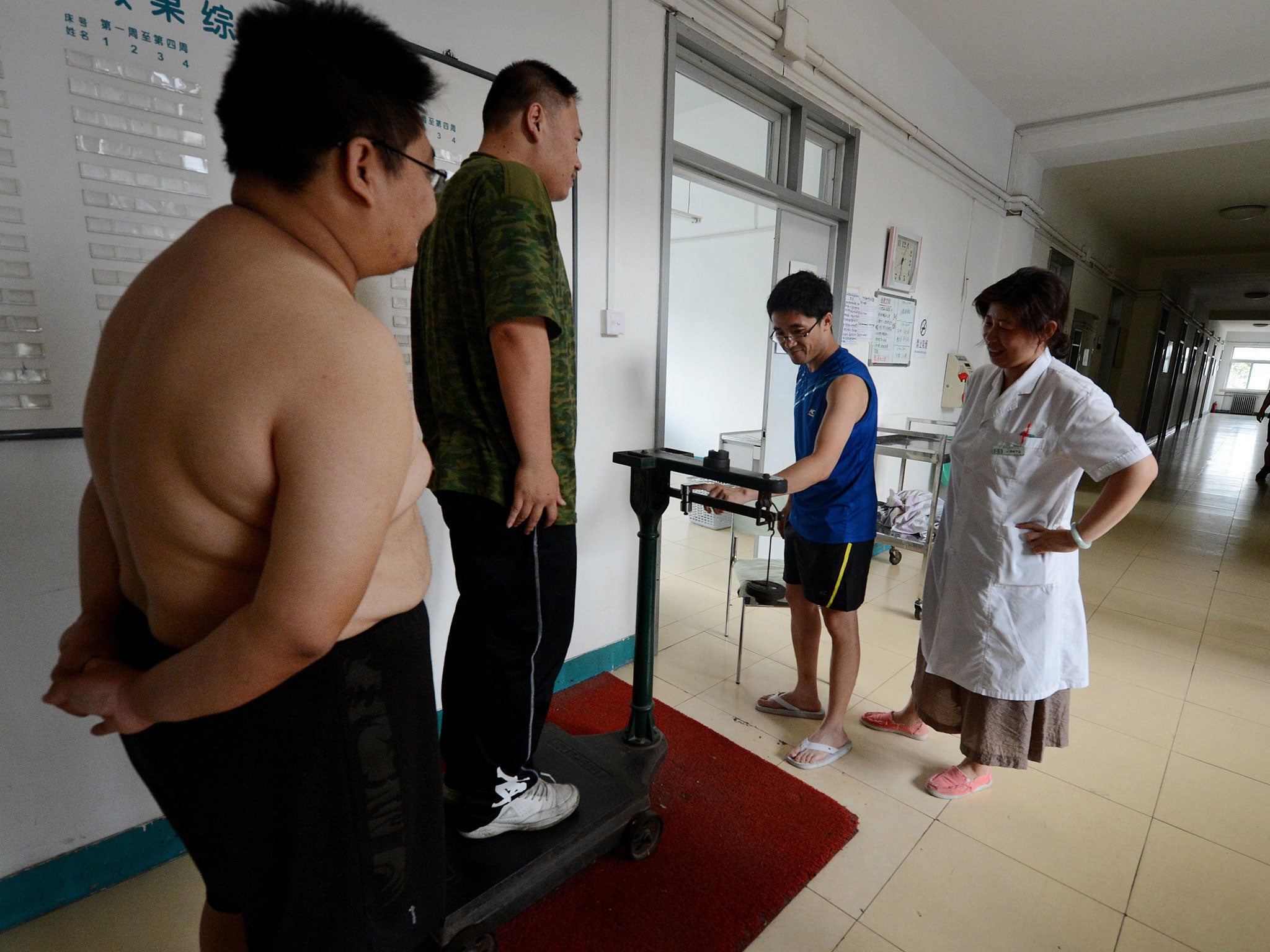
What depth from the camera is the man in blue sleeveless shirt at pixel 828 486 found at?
1668mm

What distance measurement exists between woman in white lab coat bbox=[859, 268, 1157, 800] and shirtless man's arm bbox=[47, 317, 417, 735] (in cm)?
148

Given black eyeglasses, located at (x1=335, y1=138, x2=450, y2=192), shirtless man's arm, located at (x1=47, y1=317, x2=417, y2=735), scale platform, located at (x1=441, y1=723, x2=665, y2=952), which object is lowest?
scale platform, located at (x1=441, y1=723, x2=665, y2=952)

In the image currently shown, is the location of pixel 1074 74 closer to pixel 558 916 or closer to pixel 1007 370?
pixel 1007 370

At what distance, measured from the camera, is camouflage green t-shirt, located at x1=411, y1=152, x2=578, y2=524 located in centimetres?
107

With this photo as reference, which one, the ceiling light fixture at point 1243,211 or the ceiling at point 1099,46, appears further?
the ceiling light fixture at point 1243,211

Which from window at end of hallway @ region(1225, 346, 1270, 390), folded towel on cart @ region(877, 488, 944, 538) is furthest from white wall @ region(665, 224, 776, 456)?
window at end of hallway @ region(1225, 346, 1270, 390)

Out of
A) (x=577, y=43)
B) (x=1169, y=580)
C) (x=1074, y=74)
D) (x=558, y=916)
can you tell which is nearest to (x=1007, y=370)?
(x=577, y=43)

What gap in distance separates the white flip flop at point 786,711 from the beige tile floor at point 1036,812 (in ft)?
0.15

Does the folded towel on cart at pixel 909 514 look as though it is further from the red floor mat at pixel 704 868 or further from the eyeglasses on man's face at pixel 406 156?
the eyeglasses on man's face at pixel 406 156

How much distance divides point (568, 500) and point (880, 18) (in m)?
3.26

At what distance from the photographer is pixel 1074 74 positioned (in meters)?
3.72

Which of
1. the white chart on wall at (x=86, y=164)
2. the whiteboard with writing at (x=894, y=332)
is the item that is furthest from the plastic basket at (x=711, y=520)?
the white chart on wall at (x=86, y=164)

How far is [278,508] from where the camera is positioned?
54cm

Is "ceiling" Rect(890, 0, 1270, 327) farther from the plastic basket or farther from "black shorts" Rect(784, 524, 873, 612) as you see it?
the plastic basket
